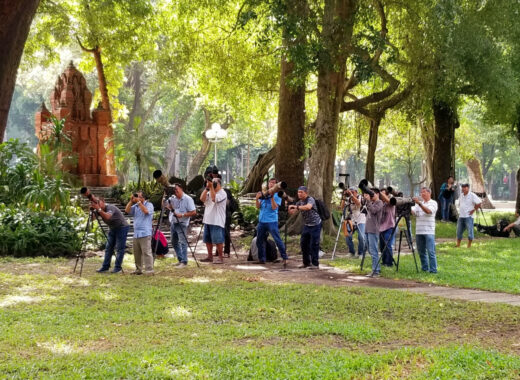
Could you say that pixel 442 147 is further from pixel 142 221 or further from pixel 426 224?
pixel 142 221

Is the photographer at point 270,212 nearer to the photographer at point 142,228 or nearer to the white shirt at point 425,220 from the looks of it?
the photographer at point 142,228

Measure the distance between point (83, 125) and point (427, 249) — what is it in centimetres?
1998

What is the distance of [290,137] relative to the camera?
2152cm

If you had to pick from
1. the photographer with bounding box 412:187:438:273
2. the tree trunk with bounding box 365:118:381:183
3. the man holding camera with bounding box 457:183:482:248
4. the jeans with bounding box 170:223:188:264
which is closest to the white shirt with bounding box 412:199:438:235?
the photographer with bounding box 412:187:438:273

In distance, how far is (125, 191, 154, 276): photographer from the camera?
37.8ft

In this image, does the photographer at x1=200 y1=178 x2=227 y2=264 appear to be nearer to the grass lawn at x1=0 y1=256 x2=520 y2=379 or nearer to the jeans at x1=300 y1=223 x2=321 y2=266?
the jeans at x1=300 y1=223 x2=321 y2=266

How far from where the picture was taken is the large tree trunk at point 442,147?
27547 millimetres

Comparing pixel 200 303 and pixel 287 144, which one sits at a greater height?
pixel 287 144

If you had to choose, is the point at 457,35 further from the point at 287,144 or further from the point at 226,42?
the point at 226,42

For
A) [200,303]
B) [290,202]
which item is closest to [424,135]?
[290,202]

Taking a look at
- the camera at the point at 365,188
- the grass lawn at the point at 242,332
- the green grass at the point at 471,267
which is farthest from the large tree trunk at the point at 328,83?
the grass lawn at the point at 242,332

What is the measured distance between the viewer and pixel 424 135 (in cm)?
2894

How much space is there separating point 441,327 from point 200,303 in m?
3.23

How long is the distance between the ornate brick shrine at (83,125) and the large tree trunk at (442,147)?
1404cm
